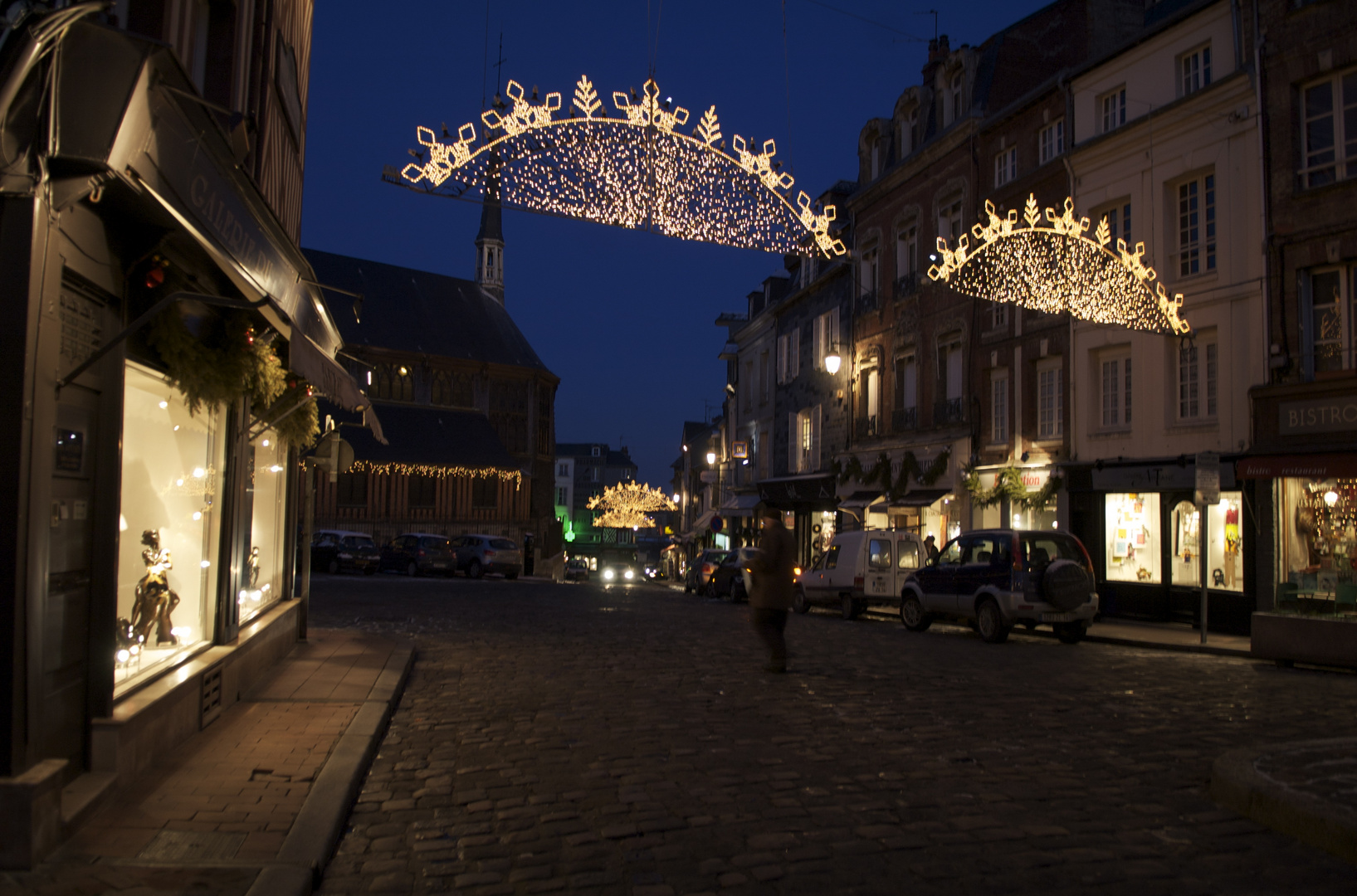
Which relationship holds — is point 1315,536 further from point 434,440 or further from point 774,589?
point 434,440

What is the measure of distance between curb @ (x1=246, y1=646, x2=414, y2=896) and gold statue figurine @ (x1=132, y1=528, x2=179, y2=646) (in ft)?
4.61

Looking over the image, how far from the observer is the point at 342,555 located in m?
34.3

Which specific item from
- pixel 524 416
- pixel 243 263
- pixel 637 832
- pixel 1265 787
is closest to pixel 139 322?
pixel 243 263

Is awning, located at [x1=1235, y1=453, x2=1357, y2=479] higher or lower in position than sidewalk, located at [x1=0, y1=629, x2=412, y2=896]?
higher

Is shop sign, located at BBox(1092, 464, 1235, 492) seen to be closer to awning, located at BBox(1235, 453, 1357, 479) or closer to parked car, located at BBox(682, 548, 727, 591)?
awning, located at BBox(1235, 453, 1357, 479)

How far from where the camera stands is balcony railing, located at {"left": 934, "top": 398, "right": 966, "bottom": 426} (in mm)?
24219

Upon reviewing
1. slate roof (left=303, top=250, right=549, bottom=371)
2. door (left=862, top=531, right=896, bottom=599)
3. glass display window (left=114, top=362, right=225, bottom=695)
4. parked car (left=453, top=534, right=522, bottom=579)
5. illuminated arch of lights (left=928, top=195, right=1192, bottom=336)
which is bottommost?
parked car (left=453, top=534, right=522, bottom=579)

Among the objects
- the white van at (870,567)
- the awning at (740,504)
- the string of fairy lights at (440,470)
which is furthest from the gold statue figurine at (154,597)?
the string of fairy lights at (440,470)

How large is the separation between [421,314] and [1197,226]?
47095 mm

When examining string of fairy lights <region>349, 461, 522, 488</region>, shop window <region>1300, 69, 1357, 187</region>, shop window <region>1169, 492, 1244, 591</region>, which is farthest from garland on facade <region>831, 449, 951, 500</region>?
string of fairy lights <region>349, 461, 522, 488</region>

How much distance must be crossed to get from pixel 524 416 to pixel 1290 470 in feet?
158

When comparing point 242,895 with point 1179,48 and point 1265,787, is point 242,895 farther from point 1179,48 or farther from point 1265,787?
point 1179,48

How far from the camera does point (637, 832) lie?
16.7 ft

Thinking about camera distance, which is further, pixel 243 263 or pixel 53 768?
pixel 243 263
